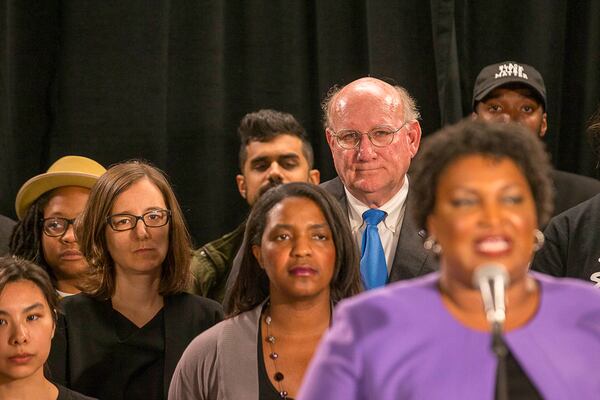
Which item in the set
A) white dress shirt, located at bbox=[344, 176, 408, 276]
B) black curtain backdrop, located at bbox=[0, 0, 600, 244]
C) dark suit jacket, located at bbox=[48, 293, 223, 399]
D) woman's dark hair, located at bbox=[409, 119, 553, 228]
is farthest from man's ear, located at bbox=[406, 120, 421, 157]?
woman's dark hair, located at bbox=[409, 119, 553, 228]

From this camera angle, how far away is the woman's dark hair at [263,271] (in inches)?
106

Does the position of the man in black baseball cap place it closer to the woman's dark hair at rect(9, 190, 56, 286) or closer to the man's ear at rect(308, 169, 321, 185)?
the man's ear at rect(308, 169, 321, 185)

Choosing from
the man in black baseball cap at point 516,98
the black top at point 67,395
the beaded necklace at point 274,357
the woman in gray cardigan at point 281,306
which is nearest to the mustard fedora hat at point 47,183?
the black top at point 67,395

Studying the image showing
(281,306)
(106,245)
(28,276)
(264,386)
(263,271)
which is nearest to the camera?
(264,386)

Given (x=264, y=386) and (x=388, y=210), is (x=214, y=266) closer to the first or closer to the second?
(x=388, y=210)

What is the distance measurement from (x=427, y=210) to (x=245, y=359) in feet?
3.39

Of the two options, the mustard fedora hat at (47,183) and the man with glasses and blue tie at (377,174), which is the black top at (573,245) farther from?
the mustard fedora hat at (47,183)

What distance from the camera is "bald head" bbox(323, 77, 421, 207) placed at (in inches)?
130

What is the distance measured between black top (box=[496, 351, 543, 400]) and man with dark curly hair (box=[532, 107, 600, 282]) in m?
1.58

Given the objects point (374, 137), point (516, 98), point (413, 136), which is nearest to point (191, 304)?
point (374, 137)

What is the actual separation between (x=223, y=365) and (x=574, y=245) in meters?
1.16

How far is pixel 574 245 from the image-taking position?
10.3ft

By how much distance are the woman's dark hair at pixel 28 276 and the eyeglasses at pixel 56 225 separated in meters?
0.56

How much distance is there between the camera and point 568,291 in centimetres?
165
